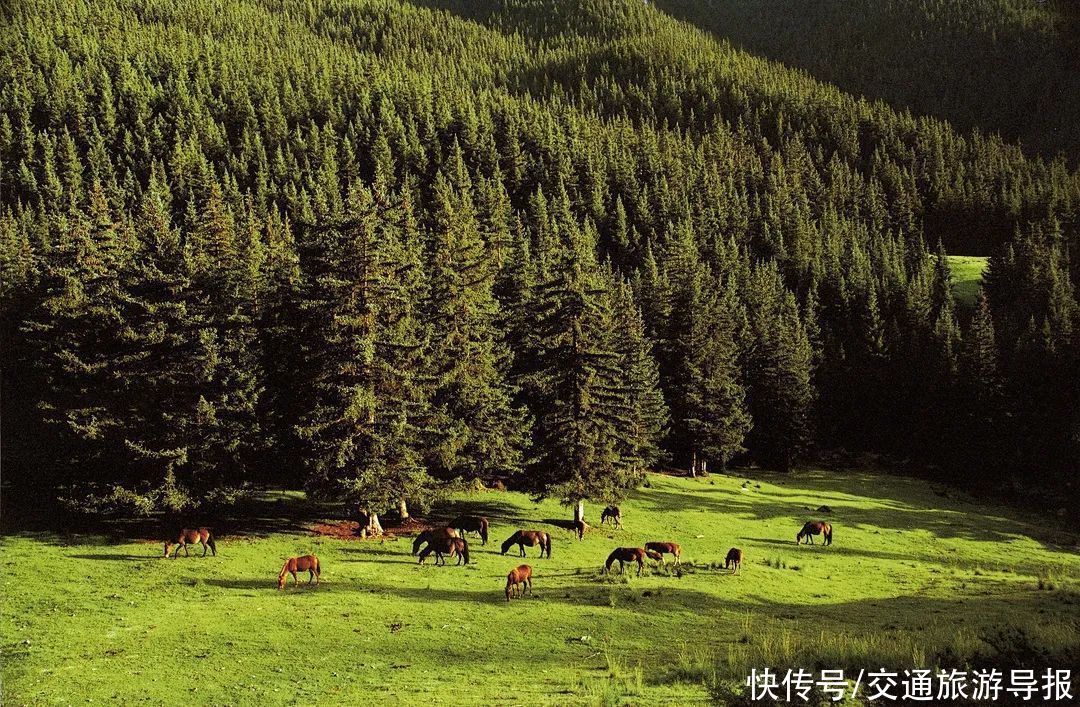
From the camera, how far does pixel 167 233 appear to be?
42.4 metres

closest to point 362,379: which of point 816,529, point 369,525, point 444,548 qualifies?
point 369,525

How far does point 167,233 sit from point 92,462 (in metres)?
14.2

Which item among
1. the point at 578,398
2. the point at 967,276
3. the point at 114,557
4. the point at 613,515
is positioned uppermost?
the point at 967,276

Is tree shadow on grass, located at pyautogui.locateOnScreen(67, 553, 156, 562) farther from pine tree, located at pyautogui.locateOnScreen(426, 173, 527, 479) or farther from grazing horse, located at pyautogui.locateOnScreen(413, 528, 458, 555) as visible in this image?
pine tree, located at pyautogui.locateOnScreen(426, 173, 527, 479)

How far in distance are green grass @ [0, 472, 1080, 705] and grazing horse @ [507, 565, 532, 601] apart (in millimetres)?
767

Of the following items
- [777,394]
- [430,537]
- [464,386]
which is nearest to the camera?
[430,537]

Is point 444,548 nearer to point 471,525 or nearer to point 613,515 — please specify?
point 471,525

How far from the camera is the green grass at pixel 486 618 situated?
60.9 ft

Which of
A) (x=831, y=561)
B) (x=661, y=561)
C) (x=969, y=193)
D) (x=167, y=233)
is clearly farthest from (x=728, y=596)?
(x=969, y=193)

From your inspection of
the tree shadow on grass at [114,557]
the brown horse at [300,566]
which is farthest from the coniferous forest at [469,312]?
the brown horse at [300,566]

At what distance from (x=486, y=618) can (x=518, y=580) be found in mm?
3369

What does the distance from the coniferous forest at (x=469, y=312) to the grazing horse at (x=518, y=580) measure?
37.2 ft

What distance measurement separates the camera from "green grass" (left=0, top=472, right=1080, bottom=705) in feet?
60.9

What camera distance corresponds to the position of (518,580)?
28531 mm
